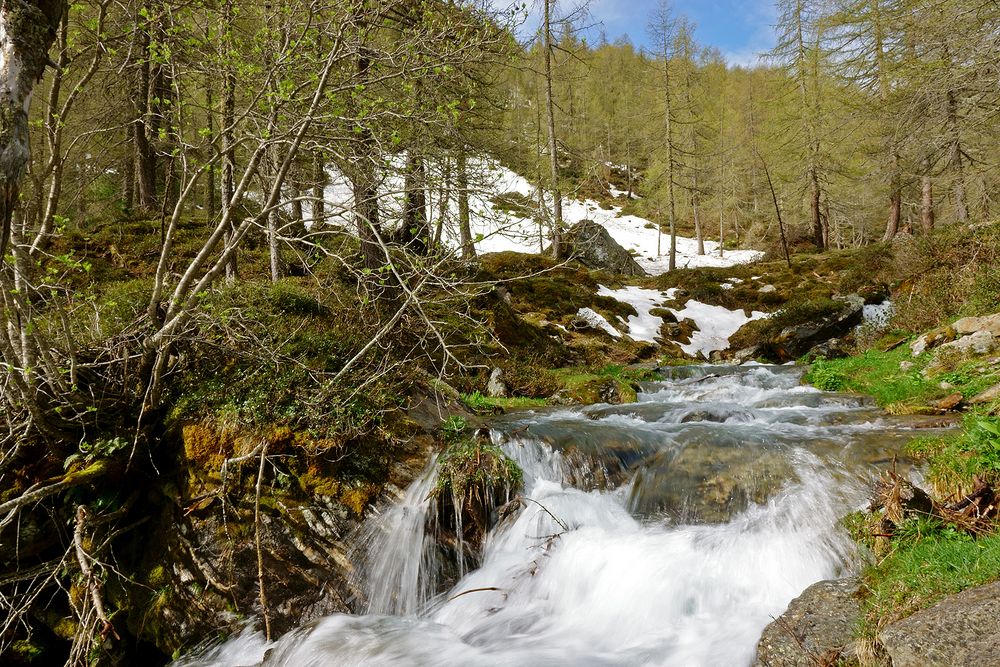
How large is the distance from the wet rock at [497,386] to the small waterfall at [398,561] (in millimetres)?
4658

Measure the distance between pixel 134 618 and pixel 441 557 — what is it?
287 cm

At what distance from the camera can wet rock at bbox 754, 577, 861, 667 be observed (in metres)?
2.68

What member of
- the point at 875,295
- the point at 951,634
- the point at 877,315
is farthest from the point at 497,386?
the point at 875,295

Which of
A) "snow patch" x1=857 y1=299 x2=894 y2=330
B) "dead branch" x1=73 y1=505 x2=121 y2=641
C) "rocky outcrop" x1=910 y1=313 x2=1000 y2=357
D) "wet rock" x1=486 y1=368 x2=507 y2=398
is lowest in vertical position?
"dead branch" x1=73 y1=505 x2=121 y2=641

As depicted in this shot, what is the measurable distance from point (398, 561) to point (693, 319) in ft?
45.7

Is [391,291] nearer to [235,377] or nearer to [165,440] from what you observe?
[235,377]

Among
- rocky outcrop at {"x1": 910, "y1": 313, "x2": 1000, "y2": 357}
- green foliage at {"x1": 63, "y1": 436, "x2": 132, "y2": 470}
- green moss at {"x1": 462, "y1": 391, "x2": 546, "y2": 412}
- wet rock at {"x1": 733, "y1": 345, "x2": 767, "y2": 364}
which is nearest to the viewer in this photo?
green foliage at {"x1": 63, "y1": 436, "x2": 132, "y2": 470}

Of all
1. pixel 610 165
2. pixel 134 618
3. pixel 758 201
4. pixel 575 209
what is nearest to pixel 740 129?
pixel 758 201

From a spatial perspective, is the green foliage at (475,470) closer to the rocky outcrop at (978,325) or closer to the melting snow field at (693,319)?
the rocky outcrop at (978,325)

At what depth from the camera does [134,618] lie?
14.3 ft

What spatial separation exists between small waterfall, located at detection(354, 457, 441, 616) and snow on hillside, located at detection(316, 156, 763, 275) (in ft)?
8.57

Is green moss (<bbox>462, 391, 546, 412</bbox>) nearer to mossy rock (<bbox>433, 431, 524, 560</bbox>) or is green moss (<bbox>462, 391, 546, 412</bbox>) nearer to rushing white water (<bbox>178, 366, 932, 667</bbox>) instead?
rushing white water (<bbox>178, 366, 932, 667</bbox>)

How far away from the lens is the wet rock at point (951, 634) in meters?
2.11

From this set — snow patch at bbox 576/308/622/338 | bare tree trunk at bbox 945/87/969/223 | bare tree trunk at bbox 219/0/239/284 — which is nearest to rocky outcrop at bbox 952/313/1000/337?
bare tree trunk at bbox 945/87/969/223
